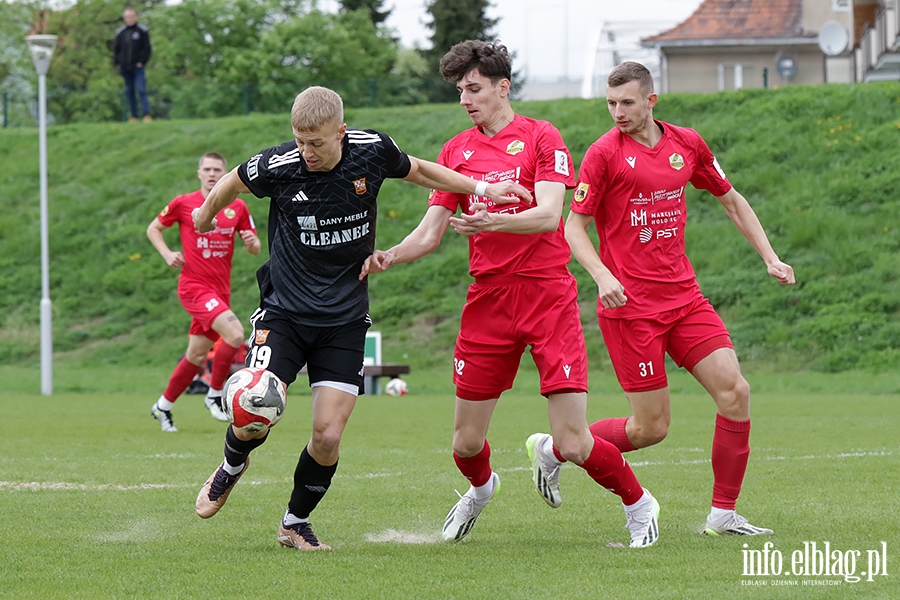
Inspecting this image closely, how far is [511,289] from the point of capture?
19.9 ft

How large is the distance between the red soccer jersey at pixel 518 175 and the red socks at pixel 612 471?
90cm

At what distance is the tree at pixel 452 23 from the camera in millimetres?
55062

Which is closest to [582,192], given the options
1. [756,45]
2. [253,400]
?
[253,400]

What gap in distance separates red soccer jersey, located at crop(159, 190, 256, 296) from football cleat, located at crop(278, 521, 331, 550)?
6.91 metres

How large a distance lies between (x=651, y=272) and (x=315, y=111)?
2032mm

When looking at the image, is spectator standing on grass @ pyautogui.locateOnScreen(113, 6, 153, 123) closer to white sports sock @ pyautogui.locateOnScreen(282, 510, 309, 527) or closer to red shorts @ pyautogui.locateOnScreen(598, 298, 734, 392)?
red shorts @ pyautogui.locateOnScreen(598, 298, 734, 392)

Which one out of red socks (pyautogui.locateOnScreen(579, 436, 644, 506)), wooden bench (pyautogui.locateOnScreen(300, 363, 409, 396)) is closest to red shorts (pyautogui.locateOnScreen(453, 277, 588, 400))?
red socks (pyautogui.locateOnScreen(579, 436, 644, 506))

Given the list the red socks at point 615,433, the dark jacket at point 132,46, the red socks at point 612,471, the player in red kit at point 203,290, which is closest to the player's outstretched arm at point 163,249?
the player in red kit at point 203,290

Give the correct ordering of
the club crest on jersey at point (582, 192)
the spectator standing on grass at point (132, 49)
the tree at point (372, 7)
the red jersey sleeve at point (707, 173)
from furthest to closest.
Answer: the tree at point (372, 7), the spectator standing on grass at point (132, 49), the red jersey sleeve at point (707, 173), the club crest on jersey at point (582, 192)

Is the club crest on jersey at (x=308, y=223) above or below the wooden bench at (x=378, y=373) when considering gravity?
above

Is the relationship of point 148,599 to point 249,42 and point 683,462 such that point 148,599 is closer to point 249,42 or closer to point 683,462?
point 683,462

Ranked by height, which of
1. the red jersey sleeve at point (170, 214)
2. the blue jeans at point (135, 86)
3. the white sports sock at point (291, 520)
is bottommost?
the white sports sock at point (291, 520)

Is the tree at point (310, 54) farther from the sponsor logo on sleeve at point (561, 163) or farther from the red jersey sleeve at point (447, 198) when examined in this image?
the sponsor logo on sleeve at point (561, 163)

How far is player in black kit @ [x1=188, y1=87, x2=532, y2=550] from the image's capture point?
19.0 ft
